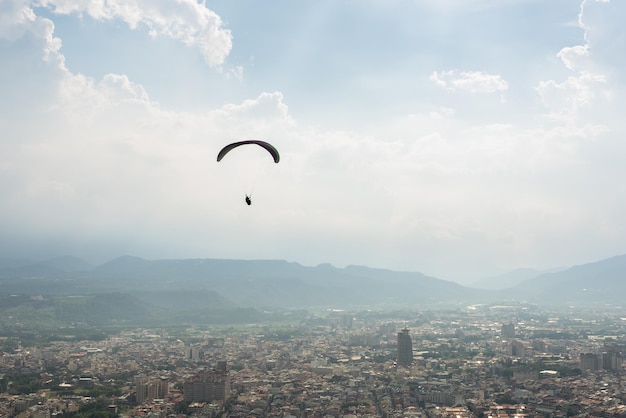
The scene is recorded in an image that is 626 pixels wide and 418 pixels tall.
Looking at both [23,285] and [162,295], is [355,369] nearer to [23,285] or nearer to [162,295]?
[162,295]

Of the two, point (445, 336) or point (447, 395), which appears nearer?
point (447, 395)

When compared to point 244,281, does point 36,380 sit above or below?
below

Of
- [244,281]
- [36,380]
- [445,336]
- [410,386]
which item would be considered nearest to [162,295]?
[244,281]

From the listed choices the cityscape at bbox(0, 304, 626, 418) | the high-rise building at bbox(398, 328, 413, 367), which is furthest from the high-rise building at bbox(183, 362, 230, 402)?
the high-rise building at bbox(398, 328, 413, 367)

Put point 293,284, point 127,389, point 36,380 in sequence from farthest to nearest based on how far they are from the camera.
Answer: point 293,284
point 36,380
point 127,389

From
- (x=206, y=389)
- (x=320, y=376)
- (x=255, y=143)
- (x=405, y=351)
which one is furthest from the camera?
(x=405, y=351)

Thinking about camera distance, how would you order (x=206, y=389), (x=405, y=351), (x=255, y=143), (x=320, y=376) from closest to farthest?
1. (x=255, y=143)
2. (x=206, y=389)
3. (x=320, y=376)
4. (x=405, y=351)

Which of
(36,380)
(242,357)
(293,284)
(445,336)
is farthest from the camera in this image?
(293,284)

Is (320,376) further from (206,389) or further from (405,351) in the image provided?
(206,389)

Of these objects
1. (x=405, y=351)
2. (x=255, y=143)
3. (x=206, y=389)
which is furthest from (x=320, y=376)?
(x=255, y=143)
